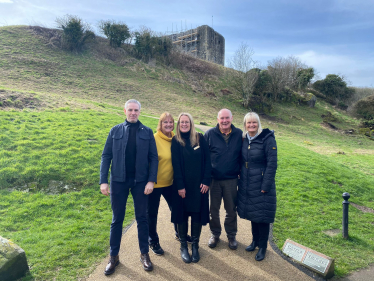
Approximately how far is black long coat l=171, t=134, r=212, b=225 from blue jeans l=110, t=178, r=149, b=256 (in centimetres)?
47

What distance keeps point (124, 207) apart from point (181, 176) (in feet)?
3.07

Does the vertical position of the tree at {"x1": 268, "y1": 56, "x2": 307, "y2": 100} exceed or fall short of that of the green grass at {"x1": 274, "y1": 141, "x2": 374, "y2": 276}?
it exceeds it

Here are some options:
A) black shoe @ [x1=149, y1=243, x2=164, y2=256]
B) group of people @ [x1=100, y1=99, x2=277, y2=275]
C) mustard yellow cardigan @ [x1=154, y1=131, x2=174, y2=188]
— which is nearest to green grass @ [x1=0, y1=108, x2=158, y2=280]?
black shoe @ [x1=149, y1=243, x2=164, y2=256]

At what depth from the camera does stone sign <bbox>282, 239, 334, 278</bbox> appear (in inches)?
134

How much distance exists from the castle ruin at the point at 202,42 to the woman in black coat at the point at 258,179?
41821 mm

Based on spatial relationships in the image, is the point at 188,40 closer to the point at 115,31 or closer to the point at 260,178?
the point at 115,31

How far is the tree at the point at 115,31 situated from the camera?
105ft

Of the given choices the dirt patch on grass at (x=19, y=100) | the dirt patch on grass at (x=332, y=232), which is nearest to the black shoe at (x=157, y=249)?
the dirt patch on grass at (x=332, y=232)

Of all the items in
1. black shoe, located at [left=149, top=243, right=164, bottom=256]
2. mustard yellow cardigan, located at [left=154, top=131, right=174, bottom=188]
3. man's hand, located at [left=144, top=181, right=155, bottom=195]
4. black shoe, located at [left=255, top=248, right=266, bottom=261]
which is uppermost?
mustard yellow cardigan, located at [left=154, top=131, right=174, bottom=188]

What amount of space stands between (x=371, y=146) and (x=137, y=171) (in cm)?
2365

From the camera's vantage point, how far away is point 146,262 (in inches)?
138

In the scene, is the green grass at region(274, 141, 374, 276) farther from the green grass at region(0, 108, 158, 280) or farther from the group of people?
the green grass at region(0, 108, 158, 280)

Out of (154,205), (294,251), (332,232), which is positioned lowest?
(332,232)

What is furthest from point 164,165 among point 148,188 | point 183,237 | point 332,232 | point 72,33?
point 72,33
